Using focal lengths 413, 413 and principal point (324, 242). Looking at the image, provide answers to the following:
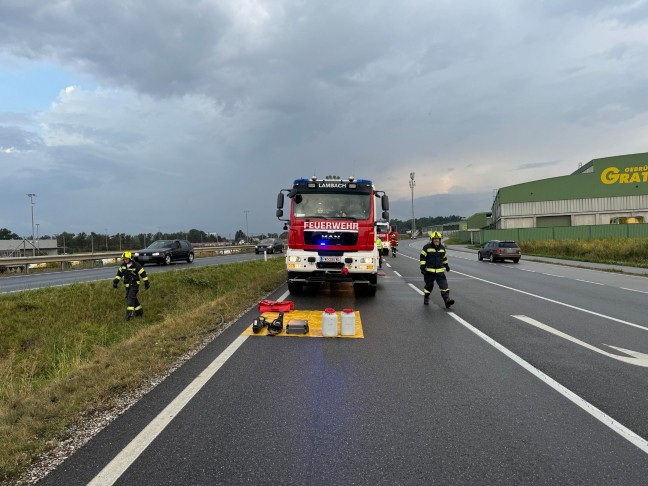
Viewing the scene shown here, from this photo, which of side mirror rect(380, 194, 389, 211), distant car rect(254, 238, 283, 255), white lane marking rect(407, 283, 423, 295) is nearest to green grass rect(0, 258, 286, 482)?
side mirror rect(380, 194, 389, 211)

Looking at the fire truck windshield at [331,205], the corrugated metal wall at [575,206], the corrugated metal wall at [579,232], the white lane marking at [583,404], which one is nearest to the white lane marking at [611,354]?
the white lane marking at [583,404]

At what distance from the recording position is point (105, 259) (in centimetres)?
3028

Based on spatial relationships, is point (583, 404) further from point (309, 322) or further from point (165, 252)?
point (165, 252)

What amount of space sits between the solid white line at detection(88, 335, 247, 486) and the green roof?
195ft

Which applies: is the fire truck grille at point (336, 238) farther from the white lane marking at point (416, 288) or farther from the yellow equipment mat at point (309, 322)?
the white lane marking at point (416, 288)

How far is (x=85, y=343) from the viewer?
934cm

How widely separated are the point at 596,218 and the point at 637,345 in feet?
184

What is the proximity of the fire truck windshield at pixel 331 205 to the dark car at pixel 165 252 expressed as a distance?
16275 millimetres

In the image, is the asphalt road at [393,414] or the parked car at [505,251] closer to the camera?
the asphalt road at [393,414]

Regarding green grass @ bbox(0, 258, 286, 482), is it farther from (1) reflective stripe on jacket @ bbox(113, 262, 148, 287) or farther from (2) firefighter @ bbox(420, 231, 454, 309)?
(2) firefighter @ bbox(420, 231, 454, 309)

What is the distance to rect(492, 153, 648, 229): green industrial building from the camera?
2020 inches

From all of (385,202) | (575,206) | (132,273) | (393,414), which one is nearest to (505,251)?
(385,202)

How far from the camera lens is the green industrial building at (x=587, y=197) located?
5131cm

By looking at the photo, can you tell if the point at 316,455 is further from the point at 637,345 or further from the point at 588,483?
the point at 637,345
